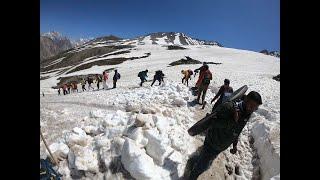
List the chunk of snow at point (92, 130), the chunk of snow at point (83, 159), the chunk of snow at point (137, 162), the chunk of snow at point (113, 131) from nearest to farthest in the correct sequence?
1. the chunk of snow at point (137, 162)
2. the chunk of snow at point (83, 159)
3. the chunk of snow at point (113, 131)
4. the chunk of snow at point (92, 130)

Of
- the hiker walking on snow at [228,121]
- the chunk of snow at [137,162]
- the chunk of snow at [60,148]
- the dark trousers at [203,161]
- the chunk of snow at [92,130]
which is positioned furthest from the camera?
the chunk of snow at [92,130]

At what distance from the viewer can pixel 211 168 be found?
10367mm

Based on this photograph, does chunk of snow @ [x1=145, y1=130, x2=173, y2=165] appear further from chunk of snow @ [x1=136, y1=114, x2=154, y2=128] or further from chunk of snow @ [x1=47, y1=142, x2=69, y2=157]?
chunk of snow @ [x1=47, y1=142, x2=69, y2=157]

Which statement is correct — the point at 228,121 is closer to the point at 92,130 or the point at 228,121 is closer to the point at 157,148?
the point at 157,148

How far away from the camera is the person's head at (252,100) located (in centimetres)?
787

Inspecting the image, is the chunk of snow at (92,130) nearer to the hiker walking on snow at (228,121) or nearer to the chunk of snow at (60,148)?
the chunk of snow at (60,148)

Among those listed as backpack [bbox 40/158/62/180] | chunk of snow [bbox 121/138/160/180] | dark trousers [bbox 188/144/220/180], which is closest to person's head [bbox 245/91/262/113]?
dark trousers [bbox 188/144/220/180]

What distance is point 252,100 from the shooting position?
314 inches

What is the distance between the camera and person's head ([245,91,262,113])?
7867mm

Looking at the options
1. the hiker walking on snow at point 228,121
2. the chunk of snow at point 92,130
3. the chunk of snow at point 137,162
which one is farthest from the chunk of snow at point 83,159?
the hiker walking on snow at point 228,121

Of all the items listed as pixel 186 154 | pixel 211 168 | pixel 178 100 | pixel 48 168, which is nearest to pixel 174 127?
pixel 186 154
